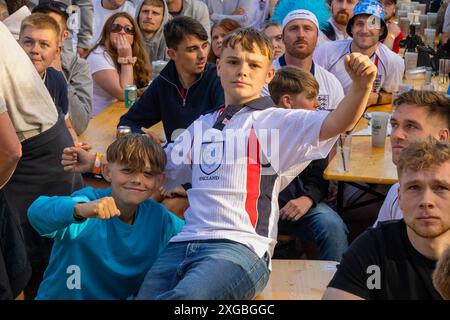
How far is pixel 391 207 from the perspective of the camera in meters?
3.23

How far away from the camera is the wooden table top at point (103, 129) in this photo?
4.75m

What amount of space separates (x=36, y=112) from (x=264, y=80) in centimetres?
A: 103

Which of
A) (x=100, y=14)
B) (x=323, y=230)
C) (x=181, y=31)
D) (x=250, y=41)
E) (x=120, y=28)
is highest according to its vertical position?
(x=250, y=41)

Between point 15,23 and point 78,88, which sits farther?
point 78,88

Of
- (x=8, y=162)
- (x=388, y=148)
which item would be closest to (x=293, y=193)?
(x=388, y=148)

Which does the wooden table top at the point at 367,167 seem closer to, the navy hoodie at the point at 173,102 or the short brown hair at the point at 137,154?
the navy hoodie at the point at 173,102

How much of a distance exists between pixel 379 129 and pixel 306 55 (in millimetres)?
1113

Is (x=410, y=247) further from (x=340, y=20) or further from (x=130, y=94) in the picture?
(x=340, y=20)

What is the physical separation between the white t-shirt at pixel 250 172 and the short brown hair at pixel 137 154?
0.17 meters

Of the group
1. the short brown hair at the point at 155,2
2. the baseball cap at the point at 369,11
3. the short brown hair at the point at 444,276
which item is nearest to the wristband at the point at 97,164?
the short brown hair at the point at 444,276

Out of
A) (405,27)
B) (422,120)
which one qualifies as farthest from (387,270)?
(405,27)

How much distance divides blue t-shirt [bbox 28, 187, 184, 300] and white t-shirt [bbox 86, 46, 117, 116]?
2.94m

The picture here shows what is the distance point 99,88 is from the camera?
6047mm

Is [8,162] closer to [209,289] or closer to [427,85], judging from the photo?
[209,289]
